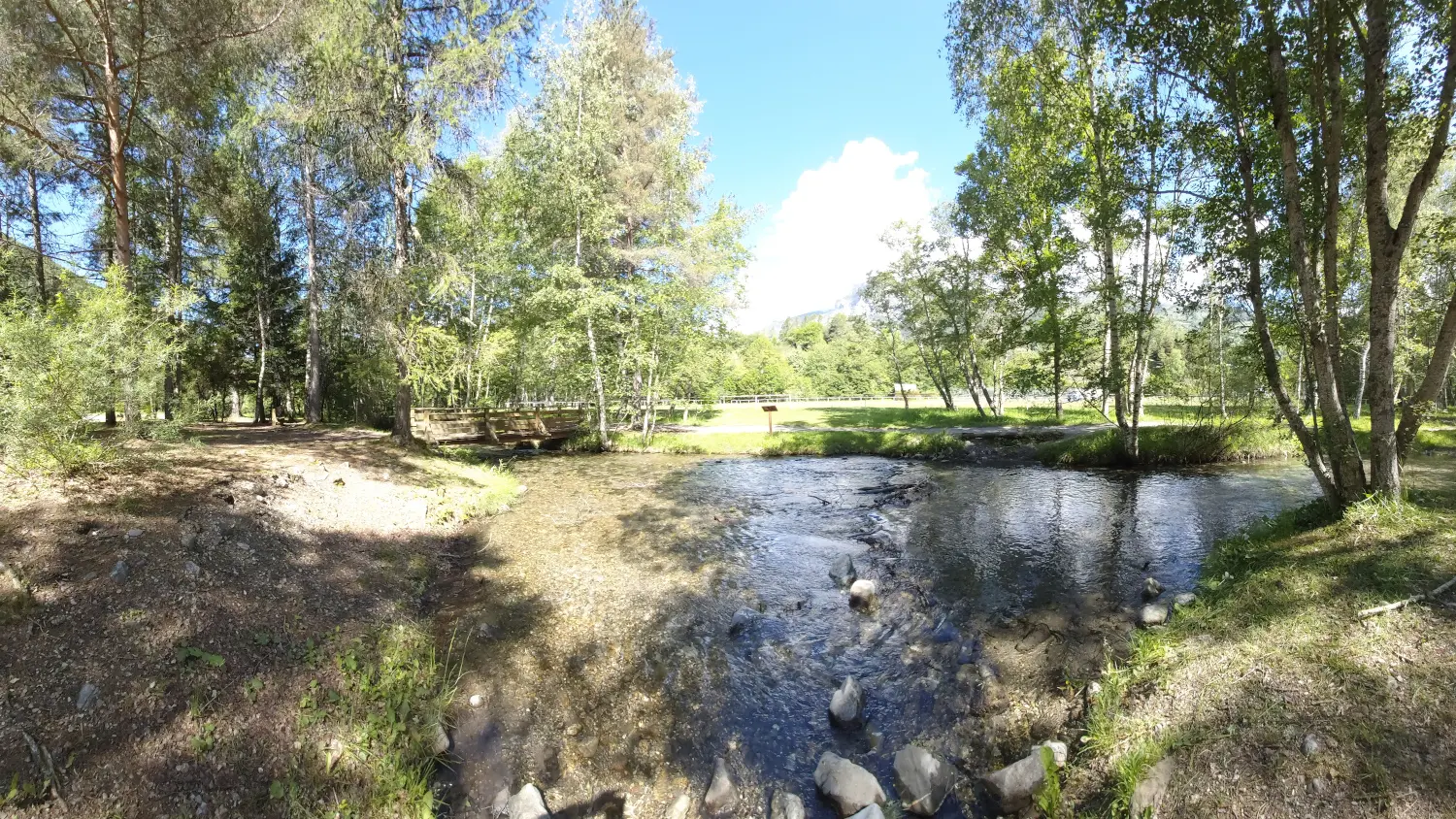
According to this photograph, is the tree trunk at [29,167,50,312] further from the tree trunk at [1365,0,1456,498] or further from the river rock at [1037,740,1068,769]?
the tree trunk at [1365,0,1456,498]

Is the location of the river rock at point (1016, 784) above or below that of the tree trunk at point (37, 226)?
below

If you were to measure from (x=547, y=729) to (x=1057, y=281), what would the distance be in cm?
2221

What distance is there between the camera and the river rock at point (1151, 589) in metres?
7.34

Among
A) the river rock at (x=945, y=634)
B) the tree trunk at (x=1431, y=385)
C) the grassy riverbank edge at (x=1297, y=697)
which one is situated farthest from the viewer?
the river rock at (x=945, y=634)

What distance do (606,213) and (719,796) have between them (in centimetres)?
2014

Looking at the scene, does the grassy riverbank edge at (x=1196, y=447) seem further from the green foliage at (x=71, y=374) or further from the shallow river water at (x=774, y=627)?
the green foliage at (x=71, y=374)

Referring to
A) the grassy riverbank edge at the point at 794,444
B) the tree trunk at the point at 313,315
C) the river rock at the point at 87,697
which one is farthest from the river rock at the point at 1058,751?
the tree trunk at the point at 313,315

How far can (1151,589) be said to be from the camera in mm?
7375

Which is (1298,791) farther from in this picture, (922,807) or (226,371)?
(226,371)

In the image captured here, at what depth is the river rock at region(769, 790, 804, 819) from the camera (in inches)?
160

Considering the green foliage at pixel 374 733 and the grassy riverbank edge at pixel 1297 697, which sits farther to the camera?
the green foliage at pixel 374 733

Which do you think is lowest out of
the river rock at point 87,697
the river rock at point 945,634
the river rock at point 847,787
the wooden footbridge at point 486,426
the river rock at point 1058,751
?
the river rock at point 847,787

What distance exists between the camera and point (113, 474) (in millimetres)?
7082

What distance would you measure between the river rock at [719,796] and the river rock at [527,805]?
1205mm
